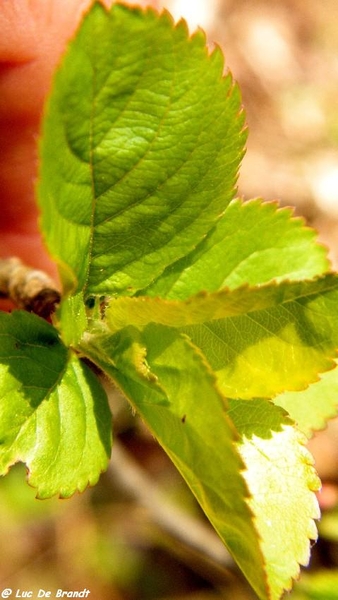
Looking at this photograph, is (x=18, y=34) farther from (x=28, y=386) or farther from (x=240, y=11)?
(x=240, y=11)

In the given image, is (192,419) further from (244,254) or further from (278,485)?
(244,254)

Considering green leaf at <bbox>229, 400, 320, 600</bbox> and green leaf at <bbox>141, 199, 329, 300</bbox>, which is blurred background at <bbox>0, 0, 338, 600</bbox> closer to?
green leaf at <bbox>229, 400, 320, 600</bbox>

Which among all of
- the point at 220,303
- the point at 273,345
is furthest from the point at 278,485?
the point at 220,303

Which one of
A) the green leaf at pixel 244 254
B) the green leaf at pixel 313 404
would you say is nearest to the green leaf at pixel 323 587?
the green leaf at pixel 313 404

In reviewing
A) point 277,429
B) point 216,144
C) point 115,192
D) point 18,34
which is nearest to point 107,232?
point 115,192

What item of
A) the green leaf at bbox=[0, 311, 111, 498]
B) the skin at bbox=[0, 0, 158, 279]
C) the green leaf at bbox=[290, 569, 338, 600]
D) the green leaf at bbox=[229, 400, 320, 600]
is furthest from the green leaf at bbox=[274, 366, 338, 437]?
the skin at bbox=[0, 0, 158, 279]

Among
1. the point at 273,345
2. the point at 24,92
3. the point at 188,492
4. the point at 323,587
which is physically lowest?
the point at 188,492
